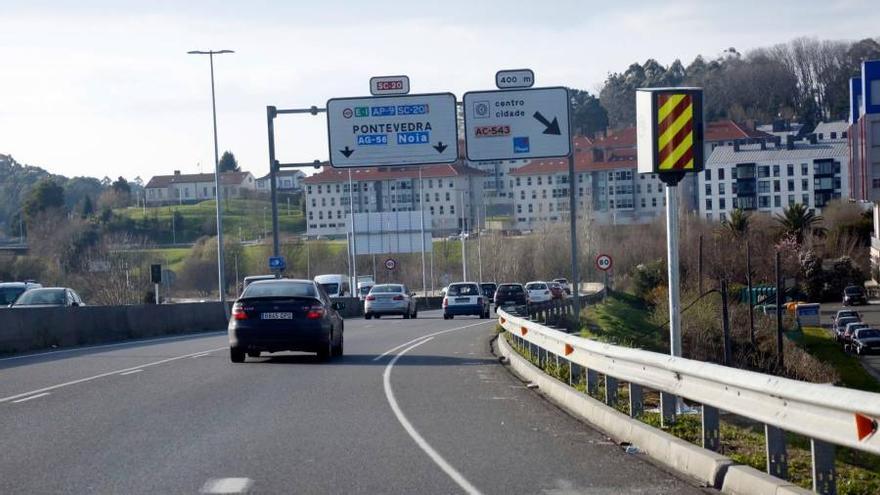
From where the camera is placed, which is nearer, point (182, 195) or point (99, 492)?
point (99, 492)

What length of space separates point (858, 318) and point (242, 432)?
180 feet

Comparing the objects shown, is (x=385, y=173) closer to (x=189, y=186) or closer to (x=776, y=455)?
(x=776, y=455)

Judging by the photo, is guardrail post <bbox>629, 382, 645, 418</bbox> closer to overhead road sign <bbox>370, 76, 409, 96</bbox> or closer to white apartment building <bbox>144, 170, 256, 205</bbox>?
overhead road sign <bbox>370, 76, 409, 96</bbox>

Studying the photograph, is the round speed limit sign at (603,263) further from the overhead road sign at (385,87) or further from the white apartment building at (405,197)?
the white apartment building at (405,197)

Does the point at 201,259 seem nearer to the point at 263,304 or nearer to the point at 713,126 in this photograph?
the point at 713,126

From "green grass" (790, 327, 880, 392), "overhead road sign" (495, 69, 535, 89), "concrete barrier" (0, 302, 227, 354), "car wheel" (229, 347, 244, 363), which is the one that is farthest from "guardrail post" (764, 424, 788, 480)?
"green grass" (790, 327, 880, 392)

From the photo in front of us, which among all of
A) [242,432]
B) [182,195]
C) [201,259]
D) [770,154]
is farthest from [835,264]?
[182,195]

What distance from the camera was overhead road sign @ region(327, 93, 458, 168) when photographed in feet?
119

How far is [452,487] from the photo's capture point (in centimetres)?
900

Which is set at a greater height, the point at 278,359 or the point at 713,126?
the point at 713,126

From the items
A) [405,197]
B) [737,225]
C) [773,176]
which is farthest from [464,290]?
[773,176]

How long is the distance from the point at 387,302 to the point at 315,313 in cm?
2780

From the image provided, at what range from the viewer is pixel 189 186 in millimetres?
193000

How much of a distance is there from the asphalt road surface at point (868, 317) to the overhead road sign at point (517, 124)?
20.1 metres
